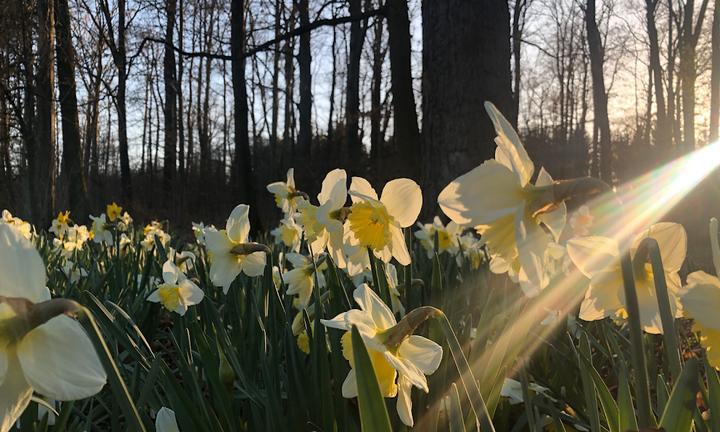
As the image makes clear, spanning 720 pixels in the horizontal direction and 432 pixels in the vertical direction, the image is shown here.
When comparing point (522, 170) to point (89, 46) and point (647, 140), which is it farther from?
point (647, 140)

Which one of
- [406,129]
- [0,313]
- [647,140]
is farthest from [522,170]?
[647,140]

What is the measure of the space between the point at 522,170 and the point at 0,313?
604mm

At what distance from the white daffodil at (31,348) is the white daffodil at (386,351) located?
32 cm

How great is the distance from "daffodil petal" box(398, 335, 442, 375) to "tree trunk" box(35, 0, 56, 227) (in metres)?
9.09

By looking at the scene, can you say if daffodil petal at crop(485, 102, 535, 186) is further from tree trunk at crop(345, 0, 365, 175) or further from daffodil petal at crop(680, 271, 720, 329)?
tree trunk at crop(345, 0, 365, 175)

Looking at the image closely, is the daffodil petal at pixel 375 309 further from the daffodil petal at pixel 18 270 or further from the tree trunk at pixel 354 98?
the tree trunk at pixel 354 98

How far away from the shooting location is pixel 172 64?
648 inches

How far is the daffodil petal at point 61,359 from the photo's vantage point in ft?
1.78

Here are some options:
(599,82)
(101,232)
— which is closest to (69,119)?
(101,232)

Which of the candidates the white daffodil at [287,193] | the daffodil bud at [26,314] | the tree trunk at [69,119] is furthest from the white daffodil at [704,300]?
the tree trunk at [69,119]

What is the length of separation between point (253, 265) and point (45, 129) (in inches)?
337

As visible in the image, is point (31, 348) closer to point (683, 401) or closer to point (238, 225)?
point (683, 401)

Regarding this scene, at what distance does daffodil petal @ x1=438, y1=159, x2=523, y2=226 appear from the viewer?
0.70 metres

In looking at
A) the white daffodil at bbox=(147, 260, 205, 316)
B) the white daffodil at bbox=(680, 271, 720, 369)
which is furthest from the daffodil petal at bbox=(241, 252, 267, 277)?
the white daffodil at bbox=(680, 271, 720, 369)
